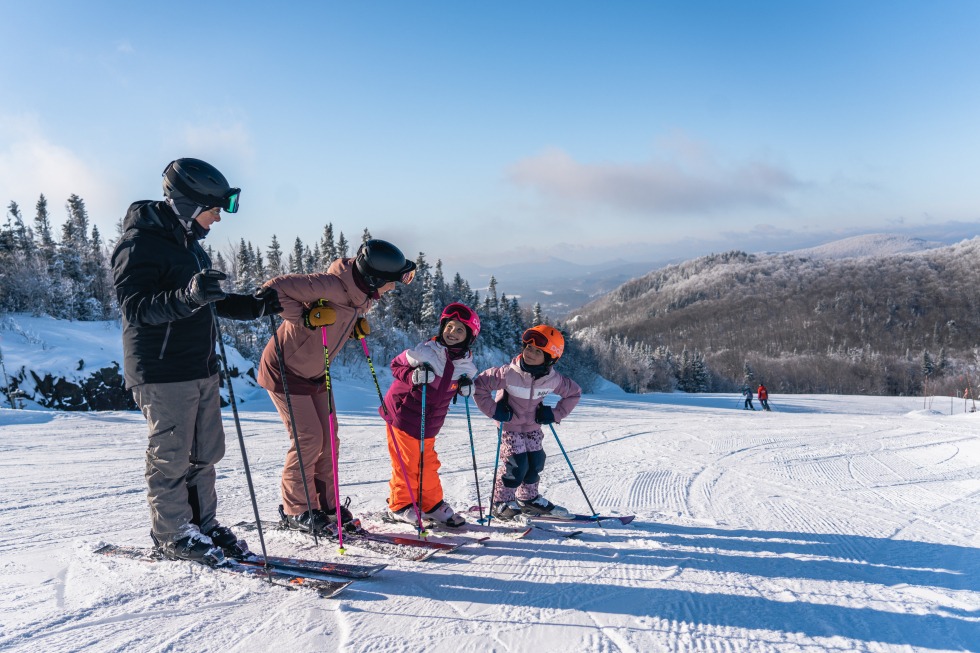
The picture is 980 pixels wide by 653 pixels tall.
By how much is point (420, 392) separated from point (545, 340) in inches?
42.1

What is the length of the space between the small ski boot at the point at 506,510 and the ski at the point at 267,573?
5.86 ft

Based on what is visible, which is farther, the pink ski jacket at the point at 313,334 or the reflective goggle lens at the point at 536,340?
the reflective goggle lens at the point at 536,340

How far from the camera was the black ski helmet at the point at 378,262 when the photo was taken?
362cm

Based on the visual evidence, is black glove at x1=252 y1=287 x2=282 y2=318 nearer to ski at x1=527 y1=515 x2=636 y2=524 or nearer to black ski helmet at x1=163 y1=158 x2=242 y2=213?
black ski helmet at x1=163 y1=158 x2=242 y2=213

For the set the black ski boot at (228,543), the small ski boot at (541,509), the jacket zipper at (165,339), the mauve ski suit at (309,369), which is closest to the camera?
the jacket zipper at (165,339)

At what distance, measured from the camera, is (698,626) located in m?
2.77

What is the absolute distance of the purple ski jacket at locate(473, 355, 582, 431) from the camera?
449 cm

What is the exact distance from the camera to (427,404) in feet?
13.3

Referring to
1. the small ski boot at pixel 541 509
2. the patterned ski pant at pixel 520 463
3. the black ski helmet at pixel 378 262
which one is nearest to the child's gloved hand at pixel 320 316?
the black ski helmet at pixel 378 262

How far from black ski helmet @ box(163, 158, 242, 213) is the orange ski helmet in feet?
7.71

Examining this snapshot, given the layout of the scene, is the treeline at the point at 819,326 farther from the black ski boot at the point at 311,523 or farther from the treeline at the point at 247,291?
the black ski boot at the point at 311,523

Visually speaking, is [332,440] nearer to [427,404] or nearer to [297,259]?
[427,404]

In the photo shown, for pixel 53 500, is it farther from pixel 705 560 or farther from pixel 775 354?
pixel 775 354

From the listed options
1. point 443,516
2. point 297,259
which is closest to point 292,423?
point 443,516
